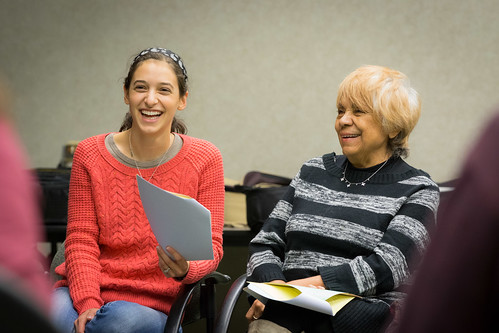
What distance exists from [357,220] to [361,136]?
290 millimetres

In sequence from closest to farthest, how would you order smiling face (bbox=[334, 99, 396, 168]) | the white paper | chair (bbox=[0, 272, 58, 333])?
1. chair (bbox=[0, 272, 58, 333])
2. the white paper
3. smiling face (bbox=[334, 99, 396, 168])

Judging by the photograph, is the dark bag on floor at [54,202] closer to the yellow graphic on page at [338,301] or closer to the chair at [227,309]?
the chair at [227,309]

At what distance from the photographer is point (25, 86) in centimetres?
419

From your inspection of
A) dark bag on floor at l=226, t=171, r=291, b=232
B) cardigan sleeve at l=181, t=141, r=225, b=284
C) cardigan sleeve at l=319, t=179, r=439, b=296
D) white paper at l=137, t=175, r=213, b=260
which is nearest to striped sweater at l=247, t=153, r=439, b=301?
cardigan sleeve at l=319, t=179, r=439, b=296

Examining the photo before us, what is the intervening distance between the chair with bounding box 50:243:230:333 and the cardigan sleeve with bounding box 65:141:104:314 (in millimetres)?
191

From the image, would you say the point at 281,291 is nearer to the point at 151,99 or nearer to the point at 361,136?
the point at 361,136

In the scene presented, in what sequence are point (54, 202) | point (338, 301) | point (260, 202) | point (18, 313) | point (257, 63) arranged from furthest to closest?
point (257, 63), point (54, 202), point (260, 202), point (338, 301), point (18, 313)

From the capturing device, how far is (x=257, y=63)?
4004mm

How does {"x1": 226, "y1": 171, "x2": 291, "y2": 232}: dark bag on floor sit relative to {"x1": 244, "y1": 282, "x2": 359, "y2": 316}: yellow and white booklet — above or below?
below

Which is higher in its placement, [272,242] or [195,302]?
[272,242]

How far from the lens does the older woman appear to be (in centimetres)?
177

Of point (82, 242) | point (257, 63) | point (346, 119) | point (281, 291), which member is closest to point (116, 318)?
point (82, 242)

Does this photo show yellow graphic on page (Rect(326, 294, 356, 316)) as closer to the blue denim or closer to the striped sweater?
the striped sweater

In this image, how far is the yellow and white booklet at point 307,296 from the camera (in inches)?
62.2
